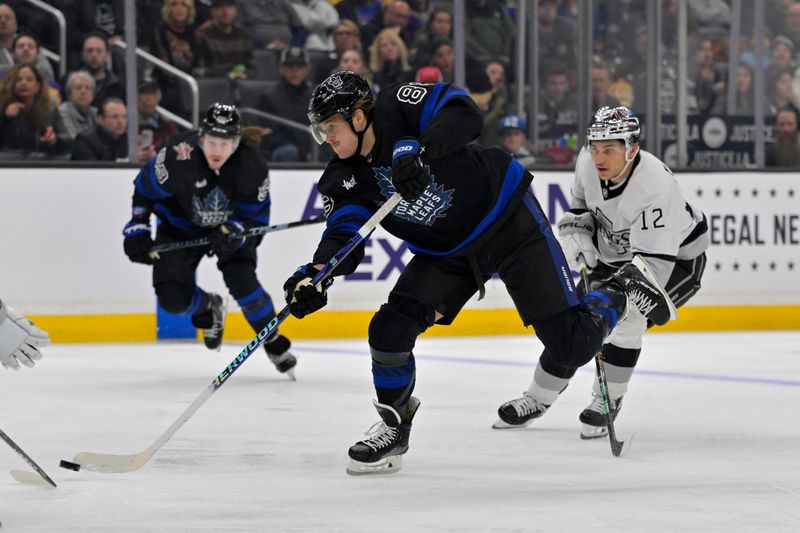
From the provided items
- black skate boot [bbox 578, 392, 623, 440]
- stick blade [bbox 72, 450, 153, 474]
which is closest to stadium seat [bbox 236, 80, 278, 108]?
black skate boot [bbox 578, 392, 623, 440]

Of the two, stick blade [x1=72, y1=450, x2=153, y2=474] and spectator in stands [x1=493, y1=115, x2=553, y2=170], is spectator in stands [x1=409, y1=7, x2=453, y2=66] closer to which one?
spectator in stands [x1=493, y1=115, x2=553, y2=170]

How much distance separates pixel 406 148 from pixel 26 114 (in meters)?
4.35

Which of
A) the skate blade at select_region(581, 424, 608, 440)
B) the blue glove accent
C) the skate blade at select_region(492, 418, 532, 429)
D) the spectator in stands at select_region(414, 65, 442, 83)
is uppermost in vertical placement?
the blue glove accent

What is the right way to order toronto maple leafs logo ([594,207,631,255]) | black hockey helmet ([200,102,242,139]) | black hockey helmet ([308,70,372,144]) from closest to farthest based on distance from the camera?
black hockey helmet ([308,70,372,144]), toronto maple leafs logo ([594,207,631,255]), black hockey helmet ([200,102,242,139])

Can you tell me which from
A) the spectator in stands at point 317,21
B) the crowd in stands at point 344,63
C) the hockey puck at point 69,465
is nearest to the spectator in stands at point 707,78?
the crowd in stands at point 344,63

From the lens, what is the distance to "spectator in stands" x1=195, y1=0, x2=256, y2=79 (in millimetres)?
7262

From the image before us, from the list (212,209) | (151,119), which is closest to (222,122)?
(212,209)

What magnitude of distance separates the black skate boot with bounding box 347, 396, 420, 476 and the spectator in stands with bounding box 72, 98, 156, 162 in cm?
399

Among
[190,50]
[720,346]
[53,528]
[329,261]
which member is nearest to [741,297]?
[720,346]

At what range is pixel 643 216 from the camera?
3643 mm

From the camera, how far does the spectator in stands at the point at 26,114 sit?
6.73m

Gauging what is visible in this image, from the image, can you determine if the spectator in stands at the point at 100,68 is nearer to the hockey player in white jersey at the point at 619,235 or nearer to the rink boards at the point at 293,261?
the rink boards at the point at 293,261

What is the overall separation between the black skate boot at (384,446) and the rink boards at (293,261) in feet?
12.5

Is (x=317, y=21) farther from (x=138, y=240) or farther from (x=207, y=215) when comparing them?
(x=138, y=240)
